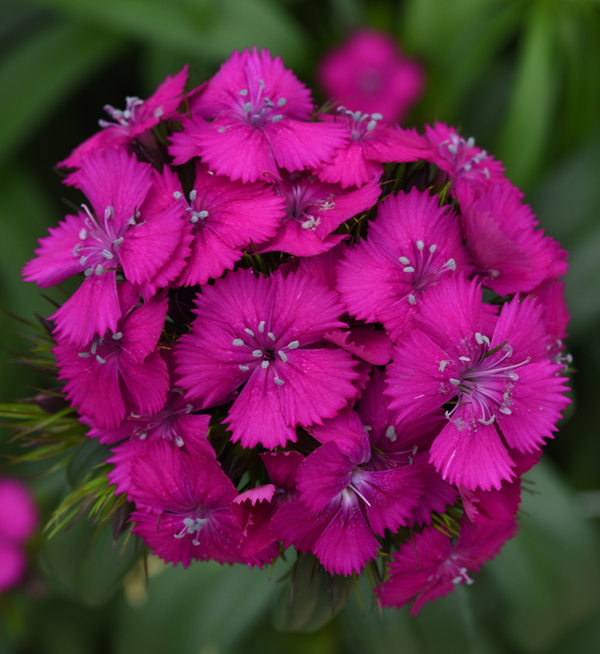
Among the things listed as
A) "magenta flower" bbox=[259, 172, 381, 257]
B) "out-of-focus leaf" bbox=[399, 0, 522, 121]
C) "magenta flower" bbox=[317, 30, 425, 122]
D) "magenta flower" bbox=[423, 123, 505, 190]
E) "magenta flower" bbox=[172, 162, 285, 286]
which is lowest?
"magenta flower" bbox=[172, 162, 285, 286]

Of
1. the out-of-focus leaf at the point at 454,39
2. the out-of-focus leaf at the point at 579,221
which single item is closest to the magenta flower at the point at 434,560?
the out-of-focus leaf at the point at 579,221

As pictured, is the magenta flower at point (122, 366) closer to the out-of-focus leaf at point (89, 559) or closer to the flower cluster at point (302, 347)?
the flower cluster at point (302, 347)

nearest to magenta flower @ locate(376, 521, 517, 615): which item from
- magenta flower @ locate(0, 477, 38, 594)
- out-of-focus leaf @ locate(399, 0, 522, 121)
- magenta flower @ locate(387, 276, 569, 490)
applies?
magenta flower @ locate(387, 276, 569, 490)

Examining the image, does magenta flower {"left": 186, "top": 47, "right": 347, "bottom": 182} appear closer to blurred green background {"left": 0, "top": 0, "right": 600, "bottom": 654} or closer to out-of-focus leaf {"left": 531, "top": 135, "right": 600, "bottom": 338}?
blurred green background {"left": 0, "top": 0, "right": 600, "bottom": 654}

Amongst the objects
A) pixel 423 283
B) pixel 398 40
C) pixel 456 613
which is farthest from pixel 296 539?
pixel 398 40

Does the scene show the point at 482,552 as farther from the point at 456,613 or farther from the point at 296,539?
the point at 456,613

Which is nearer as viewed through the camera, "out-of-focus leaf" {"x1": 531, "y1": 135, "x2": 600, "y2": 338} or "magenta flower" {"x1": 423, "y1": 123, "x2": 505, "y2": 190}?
"magenta flower" {"x1": 423, "y1": 123, "x2": 505, "y2": 190}

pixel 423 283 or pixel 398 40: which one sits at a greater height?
pixel 398 40
